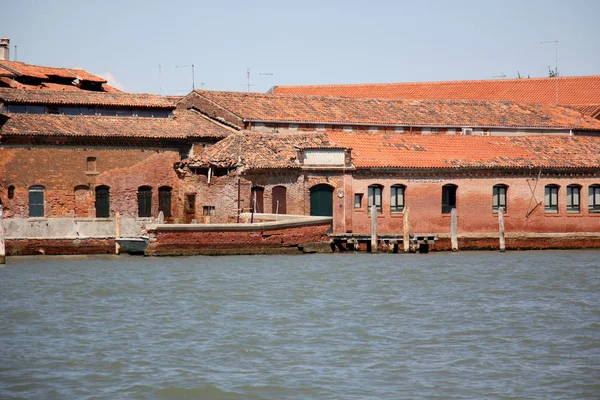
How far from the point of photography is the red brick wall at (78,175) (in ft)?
137

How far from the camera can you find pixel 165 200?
4459 centimetres

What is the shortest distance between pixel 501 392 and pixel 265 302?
31.3ft

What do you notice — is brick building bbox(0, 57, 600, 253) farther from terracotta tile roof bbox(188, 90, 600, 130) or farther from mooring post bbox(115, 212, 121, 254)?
mooring post bbox(115, 212, 121, 254)

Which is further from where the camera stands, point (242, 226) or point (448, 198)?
point (448, 198)

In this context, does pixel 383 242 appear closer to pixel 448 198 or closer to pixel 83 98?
pixel 448 198

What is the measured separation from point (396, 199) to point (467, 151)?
437cm

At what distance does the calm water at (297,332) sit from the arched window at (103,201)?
1019 cm

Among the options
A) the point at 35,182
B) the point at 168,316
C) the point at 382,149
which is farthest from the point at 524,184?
the point at 168,316

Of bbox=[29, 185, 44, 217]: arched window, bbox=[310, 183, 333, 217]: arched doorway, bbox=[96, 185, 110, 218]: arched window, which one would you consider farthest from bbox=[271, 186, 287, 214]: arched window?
bbox=[29, 185, 44, 217]: arched window


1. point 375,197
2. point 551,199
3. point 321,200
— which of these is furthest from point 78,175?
point 551,199

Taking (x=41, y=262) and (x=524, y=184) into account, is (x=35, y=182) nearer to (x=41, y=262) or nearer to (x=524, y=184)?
(x=41, y=262)

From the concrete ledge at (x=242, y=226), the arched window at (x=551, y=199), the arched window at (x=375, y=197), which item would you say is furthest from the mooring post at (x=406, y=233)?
the arched window at (x=551, y=199)

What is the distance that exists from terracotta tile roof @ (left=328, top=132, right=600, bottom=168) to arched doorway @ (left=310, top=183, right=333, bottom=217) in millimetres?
1618

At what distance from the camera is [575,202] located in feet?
147
